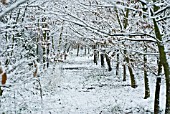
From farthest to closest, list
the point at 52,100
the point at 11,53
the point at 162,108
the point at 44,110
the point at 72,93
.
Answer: the point at 72,93
the point at 52,100
the point at 44,110
the point at 162,108
the point at 11,53

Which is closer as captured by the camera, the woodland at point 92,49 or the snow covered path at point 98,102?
the woodland at point 92,49

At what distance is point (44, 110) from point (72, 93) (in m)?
5.19

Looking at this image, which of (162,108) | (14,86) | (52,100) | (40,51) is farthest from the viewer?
(40,51)

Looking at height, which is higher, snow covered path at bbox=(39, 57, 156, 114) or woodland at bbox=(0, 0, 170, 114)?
woodland at bbox=(0, 0, 170, 114)

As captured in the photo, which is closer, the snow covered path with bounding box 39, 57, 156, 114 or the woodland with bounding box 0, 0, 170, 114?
the woodland with bounding box 0, 0, 170, 114

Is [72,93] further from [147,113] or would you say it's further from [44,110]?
[147,113]

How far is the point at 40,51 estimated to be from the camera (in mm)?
21500

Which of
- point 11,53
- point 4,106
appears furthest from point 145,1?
point 4,106

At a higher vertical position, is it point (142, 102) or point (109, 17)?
point (109, 17)

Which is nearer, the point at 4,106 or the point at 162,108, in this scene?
the point at 4,106

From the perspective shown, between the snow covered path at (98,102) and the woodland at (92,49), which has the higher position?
the woodland at (92,49)

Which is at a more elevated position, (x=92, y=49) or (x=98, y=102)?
(x=92, y=49)

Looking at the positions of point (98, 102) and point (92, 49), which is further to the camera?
point (92, 49)

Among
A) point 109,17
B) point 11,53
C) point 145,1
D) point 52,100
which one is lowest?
point 52,100
